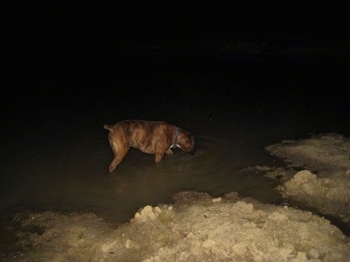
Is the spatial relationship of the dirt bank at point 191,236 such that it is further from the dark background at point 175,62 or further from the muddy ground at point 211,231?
the dark background at point 175,62

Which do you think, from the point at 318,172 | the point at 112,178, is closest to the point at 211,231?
the point at 112,178

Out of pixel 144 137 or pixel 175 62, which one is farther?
pixel 175 62

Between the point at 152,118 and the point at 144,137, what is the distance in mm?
3989

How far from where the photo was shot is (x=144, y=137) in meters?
7.90

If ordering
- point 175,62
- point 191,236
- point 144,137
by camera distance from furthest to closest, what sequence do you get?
point 175,62 → point 144,137 → point 191,236

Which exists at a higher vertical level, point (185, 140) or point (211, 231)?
point (185, 140)

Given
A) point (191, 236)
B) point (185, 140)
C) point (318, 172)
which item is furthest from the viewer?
point (185, 140)

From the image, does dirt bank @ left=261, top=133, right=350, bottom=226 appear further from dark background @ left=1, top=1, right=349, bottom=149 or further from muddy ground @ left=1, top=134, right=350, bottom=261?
dark background @ left=1, top=1, right=349, bottom=149

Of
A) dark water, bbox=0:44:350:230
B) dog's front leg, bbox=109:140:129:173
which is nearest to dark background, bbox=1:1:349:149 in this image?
dark water, bbox=0:44:350:230

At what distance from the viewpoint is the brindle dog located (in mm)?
7676

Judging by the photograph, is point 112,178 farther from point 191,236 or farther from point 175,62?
point 175,62

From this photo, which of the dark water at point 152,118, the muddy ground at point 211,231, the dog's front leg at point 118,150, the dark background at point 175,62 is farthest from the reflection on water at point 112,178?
the dark background at point 175,62

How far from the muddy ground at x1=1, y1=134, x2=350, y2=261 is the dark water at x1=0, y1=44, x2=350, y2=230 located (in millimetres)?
434

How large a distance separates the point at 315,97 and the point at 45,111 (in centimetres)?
946
